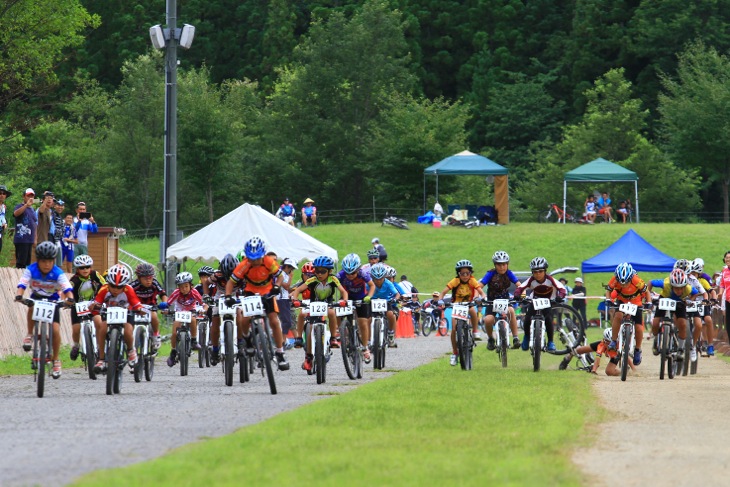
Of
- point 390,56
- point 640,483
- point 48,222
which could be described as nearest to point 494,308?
point 48,222

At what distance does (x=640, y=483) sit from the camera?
368 inches

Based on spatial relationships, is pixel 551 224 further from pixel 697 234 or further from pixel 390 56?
pixel 390 56

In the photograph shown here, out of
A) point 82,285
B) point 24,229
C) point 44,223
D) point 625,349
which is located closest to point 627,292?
point 625,349

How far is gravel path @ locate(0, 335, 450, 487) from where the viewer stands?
10336 mm

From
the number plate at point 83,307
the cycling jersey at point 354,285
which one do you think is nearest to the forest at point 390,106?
the cycling jersey at point 354,285

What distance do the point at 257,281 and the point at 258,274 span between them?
0.10m

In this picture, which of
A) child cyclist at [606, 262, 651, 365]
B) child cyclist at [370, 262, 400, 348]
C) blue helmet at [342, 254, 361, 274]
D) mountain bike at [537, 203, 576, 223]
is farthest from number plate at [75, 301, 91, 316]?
mountain bike at [537, 203, 576, 223]

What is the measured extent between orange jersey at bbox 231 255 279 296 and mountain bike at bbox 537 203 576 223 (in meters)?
52.5

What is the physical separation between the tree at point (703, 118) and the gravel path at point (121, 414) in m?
58.9

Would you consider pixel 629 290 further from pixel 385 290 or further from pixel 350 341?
pixel 385 290

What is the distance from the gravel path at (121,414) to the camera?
10336 mm

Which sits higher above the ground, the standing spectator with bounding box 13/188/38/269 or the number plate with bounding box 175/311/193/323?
the standing spectator with bounding box 13/188/38/269

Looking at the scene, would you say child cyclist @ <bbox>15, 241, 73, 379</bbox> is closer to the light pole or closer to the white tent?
the light pole

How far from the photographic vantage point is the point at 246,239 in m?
35.7
